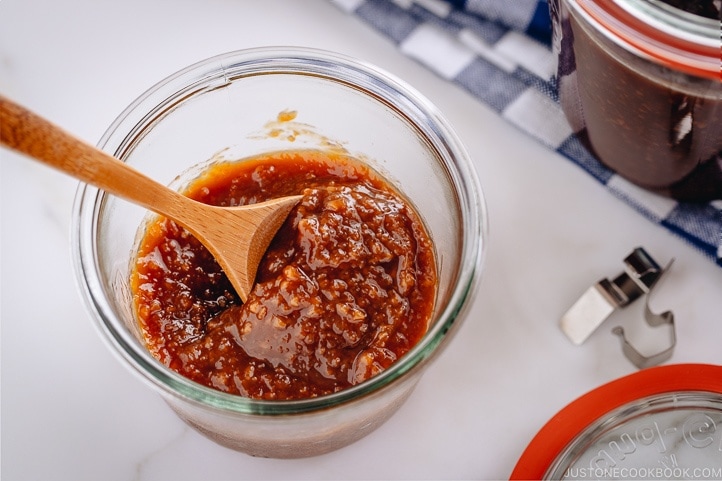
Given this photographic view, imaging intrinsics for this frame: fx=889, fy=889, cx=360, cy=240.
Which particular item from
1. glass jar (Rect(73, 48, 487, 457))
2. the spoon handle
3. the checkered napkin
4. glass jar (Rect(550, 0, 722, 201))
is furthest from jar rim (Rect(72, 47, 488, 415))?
the checkered napkin

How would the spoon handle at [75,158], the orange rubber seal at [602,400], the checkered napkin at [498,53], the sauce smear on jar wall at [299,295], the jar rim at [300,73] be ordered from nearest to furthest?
the spoon handle at [75,158] < the jar rim at [300,73] < the sauce smear on jar wall at [299,295] < the orange rubber seal at [602,400] < the checkered napkin at [498,53]

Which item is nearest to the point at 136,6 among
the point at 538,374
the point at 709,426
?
the point at 538,374

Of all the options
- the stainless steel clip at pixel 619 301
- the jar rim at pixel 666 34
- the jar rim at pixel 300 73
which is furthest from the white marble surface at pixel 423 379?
the jar rim at pixel 666 34

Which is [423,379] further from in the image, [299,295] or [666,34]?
[666,34]

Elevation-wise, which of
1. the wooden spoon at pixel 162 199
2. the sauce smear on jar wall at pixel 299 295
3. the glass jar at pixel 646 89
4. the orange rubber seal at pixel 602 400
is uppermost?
the wooden spoon at pixel 162 199

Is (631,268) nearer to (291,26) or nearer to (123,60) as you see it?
(291,26)

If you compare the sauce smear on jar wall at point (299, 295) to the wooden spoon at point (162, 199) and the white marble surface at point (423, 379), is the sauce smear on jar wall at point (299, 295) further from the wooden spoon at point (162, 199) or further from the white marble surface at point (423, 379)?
the white marble surface at point (423, 379)
